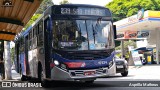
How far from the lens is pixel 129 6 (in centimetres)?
7131

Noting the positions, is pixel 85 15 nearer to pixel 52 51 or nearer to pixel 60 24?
pixel 60 24

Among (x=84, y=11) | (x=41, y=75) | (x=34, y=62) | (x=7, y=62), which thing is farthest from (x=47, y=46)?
(x=7, y=62)

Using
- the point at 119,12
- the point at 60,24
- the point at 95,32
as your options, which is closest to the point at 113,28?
the point at 95,32

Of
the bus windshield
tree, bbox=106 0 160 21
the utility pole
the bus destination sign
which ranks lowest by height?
the utility pole

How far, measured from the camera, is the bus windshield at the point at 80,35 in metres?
12.3

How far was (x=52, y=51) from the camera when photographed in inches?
488

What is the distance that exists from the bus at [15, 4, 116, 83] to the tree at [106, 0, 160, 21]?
5724cm

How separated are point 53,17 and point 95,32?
1594 mm

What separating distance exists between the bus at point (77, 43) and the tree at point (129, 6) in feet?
188

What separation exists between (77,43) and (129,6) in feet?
198

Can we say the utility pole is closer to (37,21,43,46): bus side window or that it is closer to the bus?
(37,21,43,46): bus side window

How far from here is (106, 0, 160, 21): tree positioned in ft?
227

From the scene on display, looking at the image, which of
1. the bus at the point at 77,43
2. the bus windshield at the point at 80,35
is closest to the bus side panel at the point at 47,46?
the bus at the point at 77,43

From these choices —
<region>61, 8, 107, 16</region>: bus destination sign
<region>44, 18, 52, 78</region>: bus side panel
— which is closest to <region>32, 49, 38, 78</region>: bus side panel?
<region>44, 18, 52, 78</region>: bus side panel
